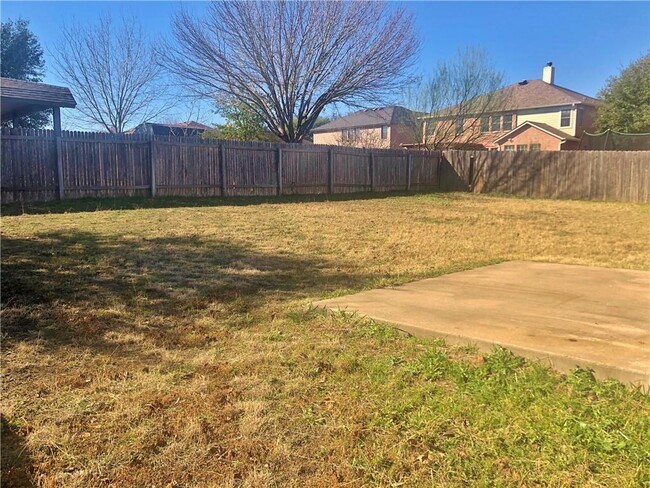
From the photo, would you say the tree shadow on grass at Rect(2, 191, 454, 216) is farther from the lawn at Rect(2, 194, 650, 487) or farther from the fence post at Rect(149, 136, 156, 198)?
the lawn at Rect(2, 194, 650, 487)

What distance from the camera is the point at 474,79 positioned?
27.5m

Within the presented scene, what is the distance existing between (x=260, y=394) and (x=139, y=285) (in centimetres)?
261

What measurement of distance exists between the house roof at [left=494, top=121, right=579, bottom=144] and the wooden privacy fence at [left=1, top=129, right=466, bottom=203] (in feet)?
53.0

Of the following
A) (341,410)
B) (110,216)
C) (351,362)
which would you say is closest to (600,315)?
(351,362)

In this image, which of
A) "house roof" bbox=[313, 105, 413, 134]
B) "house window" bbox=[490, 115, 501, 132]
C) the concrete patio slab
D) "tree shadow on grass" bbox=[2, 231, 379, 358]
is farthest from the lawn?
"house roof" bbox=[313, 105, 413, 134]

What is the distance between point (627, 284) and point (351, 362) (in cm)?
346

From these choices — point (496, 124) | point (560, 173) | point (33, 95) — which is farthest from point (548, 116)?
point (33, 95)

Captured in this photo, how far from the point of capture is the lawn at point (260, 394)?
81.7 inches

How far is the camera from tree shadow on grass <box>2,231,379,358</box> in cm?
369

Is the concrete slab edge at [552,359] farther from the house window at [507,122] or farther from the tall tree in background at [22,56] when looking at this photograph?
the house window at [507,122]

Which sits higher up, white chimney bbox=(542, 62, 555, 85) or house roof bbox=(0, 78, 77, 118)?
white chimney bbox=(542, 62, 555, 85)

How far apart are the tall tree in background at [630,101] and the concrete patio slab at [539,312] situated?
94.0 feet

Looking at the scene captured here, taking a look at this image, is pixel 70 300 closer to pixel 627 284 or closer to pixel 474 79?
pixel 627 284

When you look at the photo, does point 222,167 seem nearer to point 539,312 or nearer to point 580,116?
point 539,312
